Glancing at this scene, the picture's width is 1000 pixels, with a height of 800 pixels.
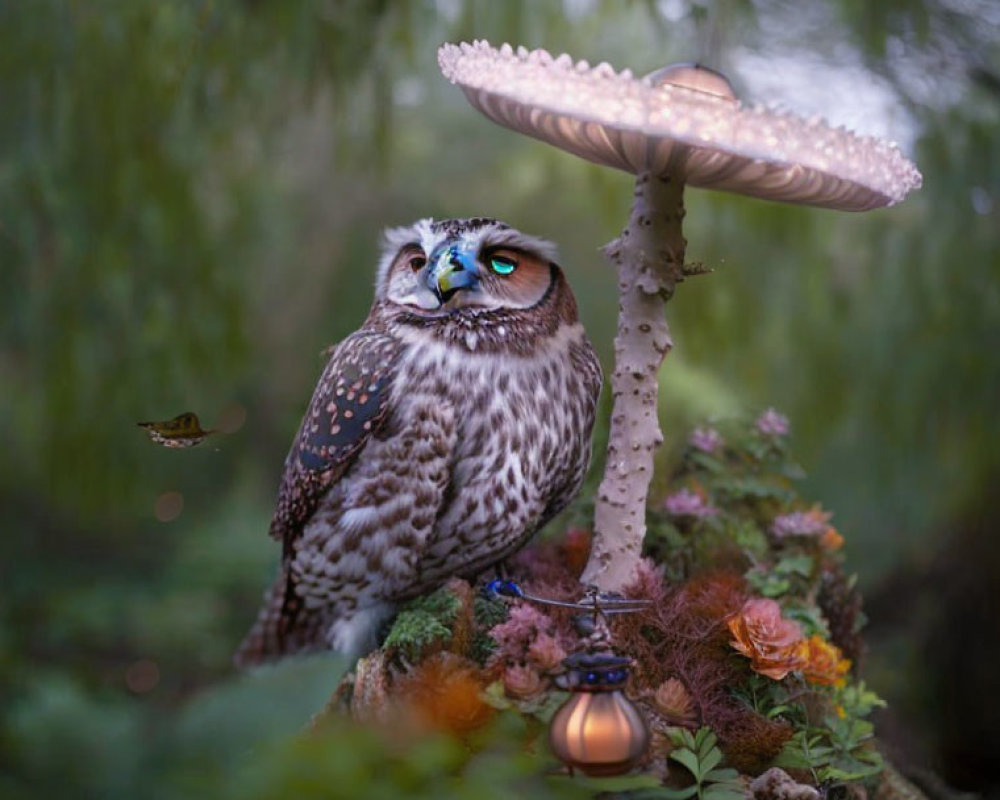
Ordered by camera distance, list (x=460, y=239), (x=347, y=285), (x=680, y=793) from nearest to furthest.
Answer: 1. (x=680, y=793)
2. (x=460, y=239)
3. (x=347, y=285)

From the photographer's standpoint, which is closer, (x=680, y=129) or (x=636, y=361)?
(x=680, y=129)

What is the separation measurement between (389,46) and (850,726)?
151 centimetres

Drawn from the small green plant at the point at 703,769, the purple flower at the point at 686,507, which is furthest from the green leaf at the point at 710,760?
the purple flower at the point at 686,507

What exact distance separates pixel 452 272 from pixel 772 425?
0.71m

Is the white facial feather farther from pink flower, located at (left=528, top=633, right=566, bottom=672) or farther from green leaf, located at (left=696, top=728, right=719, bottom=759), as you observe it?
green leaf, located at (left=696, top=728, right=719, bottom=759)

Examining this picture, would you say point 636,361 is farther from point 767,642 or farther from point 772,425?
point 772,425

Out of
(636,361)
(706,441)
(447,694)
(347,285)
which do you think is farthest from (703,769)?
(347,285)

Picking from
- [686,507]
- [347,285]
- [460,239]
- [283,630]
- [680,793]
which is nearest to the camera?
[680,793]

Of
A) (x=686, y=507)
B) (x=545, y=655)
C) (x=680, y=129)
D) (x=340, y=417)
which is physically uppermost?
(x=680, y=129)

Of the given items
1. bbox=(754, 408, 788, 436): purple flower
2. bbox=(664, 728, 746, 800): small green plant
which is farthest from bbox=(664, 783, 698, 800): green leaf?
bbox=(754, 408, 788, 436): purple flower

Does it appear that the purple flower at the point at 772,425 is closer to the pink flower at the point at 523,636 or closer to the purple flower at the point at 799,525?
the purple flower at the point at 799,525

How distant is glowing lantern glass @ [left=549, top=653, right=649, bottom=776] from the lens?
2.55 ft

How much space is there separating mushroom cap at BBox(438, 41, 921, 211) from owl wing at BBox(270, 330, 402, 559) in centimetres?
29

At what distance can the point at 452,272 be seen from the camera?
97 cm
